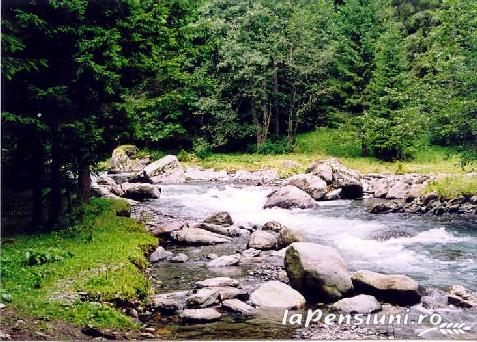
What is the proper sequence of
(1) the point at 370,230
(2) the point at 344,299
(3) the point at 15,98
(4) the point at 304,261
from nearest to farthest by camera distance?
(2) the point at 344,299, (4) the point at 304,261, (3) the point at 15,98, (1) the point at 370,230

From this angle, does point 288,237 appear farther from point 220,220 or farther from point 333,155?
point 333,155

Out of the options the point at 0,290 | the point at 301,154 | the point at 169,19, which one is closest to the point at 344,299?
the point at 0,290

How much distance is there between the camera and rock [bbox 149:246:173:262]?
1195cm

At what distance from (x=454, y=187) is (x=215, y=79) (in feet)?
31.5

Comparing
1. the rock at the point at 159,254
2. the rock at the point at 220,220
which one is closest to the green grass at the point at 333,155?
the rock at the point at 220,220

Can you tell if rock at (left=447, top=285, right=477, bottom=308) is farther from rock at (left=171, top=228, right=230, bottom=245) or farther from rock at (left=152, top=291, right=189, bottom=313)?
rock at (left=171, top=228, right=230, bottom=245)

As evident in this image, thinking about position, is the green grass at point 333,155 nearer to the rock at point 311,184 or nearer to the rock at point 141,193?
the rock at point 311,184

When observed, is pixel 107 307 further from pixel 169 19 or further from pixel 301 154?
pixel 301 154

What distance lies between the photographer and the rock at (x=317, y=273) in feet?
30.2

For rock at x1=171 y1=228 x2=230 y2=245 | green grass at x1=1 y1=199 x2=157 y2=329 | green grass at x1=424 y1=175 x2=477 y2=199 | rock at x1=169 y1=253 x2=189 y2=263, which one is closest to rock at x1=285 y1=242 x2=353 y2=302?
green grass at x1=1 y1=199 x2=157 y2=329

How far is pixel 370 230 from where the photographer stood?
15180 millimetres

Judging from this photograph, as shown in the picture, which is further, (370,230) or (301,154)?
(301,154)

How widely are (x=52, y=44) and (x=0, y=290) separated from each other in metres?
5.61

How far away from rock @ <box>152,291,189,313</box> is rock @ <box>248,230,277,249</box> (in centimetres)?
393
